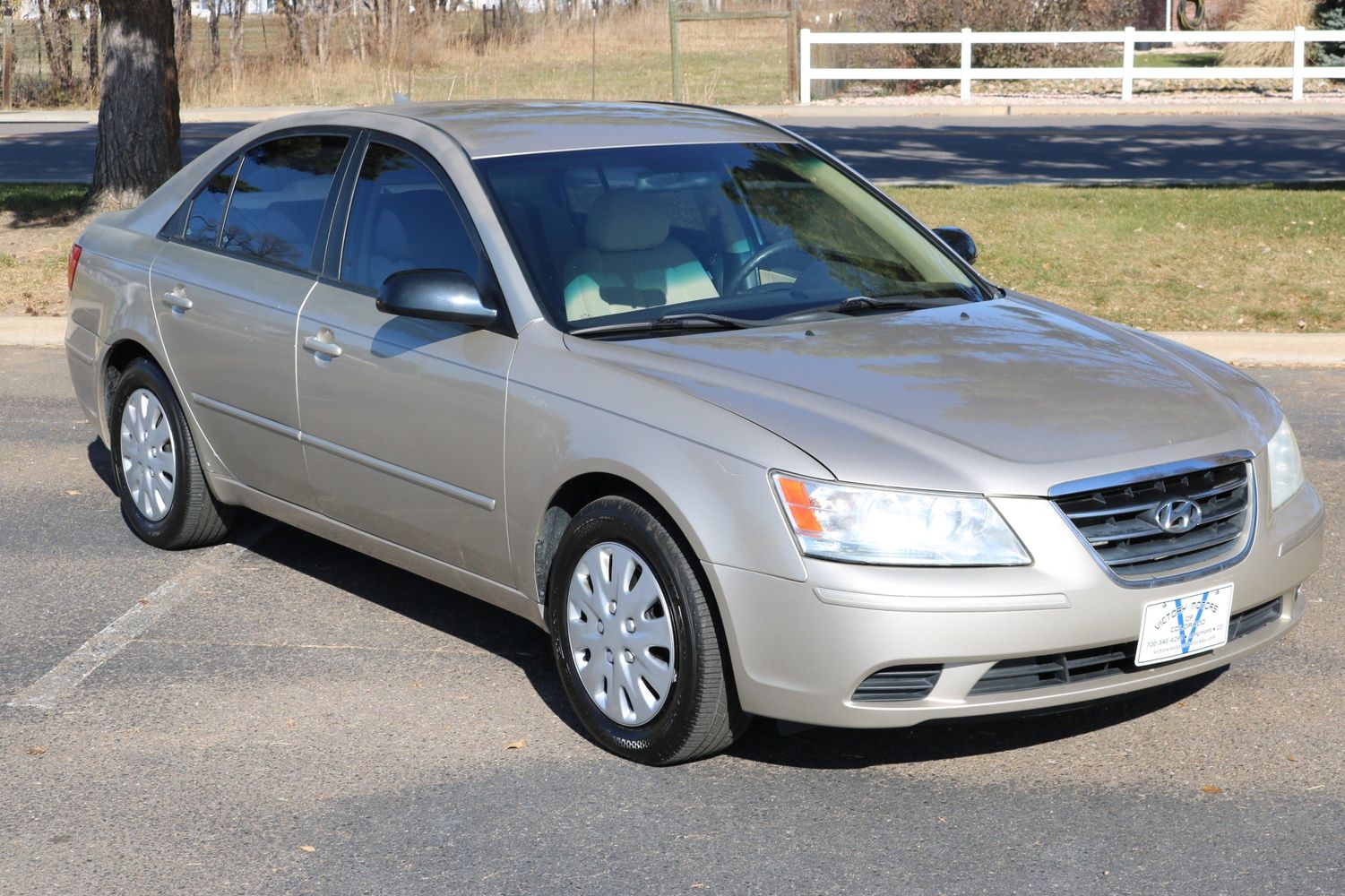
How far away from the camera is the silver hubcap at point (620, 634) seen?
4.27 m

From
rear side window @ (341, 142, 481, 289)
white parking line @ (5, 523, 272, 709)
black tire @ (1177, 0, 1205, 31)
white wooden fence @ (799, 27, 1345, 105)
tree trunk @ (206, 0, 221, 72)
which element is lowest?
white parking line @ (5, 523, 272, 709)

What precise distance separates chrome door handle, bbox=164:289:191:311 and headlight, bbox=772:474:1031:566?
2.98 m

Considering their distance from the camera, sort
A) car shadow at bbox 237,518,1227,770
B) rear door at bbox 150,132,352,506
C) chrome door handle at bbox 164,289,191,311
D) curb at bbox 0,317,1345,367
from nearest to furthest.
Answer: car shadow at bbox 237,518,1227,770 < rear door at bbox 150,132,352,506 < chrome door handle at bbox 164,289,191,311 < curb at bbox 0,317,1345,367

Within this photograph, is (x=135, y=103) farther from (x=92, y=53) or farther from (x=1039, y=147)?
(x=92, y=53)

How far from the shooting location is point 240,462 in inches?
230

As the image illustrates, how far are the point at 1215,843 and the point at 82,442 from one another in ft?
20.2

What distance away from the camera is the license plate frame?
4047 millimetres

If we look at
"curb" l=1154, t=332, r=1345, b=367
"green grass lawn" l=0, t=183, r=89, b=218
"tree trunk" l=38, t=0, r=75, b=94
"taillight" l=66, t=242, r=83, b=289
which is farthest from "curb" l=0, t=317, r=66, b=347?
"tree trunk" l=38, t=0, r=75, b=94

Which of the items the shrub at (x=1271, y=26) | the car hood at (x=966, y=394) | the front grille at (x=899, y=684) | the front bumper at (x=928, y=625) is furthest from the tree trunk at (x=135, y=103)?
the shrub at (x=1271, y=26)

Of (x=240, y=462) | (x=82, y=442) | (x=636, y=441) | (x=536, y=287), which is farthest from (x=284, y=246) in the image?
(x=82, y=442)

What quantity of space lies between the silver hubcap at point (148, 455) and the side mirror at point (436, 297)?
6.06 ft

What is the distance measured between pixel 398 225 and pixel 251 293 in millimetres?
703

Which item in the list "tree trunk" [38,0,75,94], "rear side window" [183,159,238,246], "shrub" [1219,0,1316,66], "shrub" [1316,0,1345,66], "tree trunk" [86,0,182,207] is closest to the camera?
"rear side window" [183,159,238,246]

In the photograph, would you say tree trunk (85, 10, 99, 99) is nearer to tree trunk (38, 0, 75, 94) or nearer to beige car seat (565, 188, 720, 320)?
tree trunk (38, 0, 75, 94)
